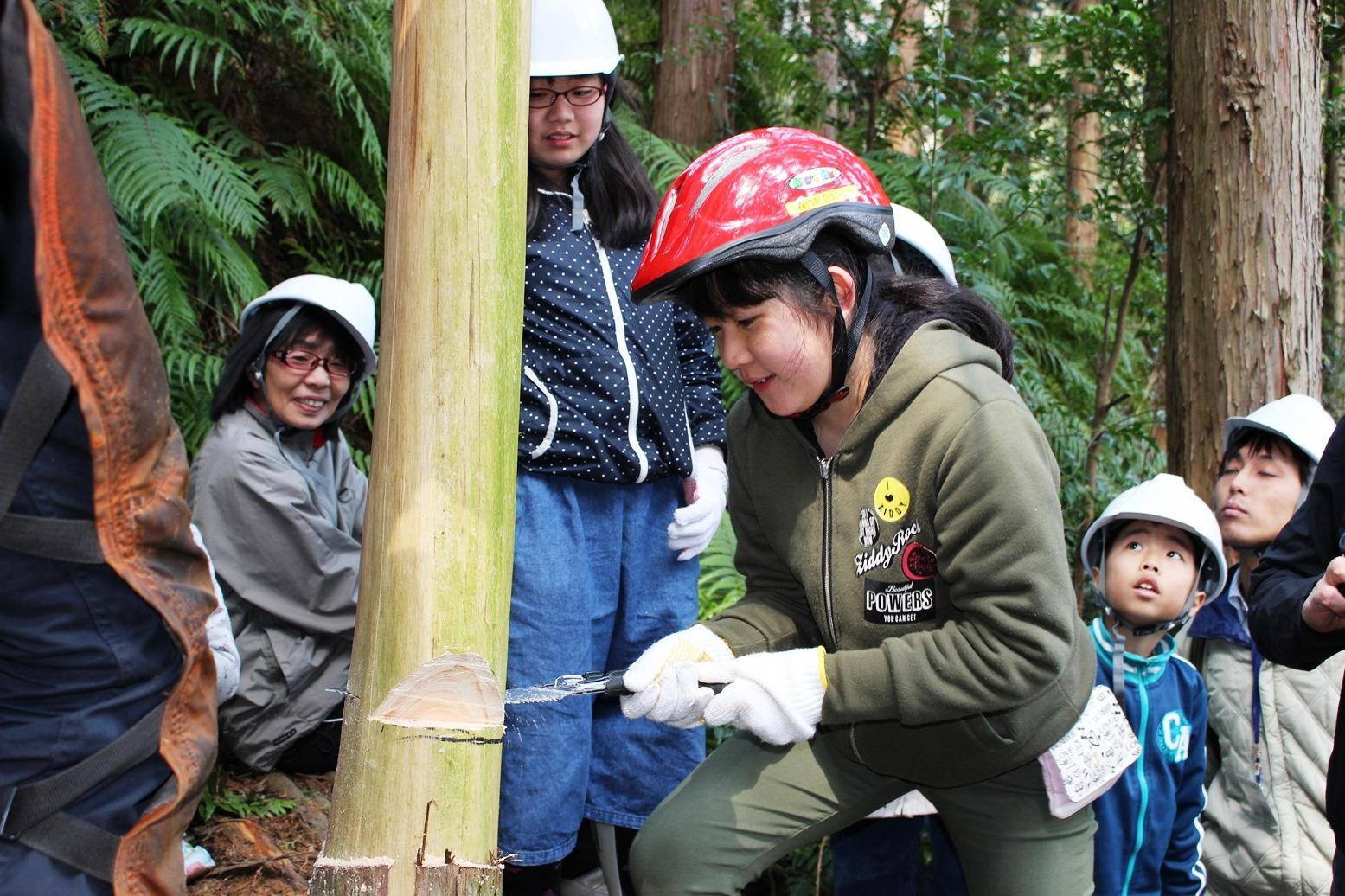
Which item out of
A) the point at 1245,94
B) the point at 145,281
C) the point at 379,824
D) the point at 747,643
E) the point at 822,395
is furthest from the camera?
the point at 145,281

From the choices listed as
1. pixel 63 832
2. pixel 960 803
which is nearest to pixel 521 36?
pixel 63 832

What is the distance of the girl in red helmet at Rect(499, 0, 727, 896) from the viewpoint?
2.83 m

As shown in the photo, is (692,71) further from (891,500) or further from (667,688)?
(667,688)

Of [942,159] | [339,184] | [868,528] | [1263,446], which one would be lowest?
[868,528]

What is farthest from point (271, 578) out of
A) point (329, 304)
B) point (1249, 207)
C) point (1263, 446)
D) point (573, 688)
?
point (1249, 207)

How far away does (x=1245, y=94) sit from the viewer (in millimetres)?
4102

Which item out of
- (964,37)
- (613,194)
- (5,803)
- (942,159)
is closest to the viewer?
(5,803)

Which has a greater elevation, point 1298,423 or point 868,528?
point 1298,423

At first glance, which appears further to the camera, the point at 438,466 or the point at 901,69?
the point at 901,69

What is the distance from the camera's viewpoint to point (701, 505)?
3082mm

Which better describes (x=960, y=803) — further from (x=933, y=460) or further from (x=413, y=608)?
(x=413, y=608)

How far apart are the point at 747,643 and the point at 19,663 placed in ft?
4.87

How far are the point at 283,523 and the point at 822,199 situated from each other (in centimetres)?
206

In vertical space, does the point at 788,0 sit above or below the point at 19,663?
above
